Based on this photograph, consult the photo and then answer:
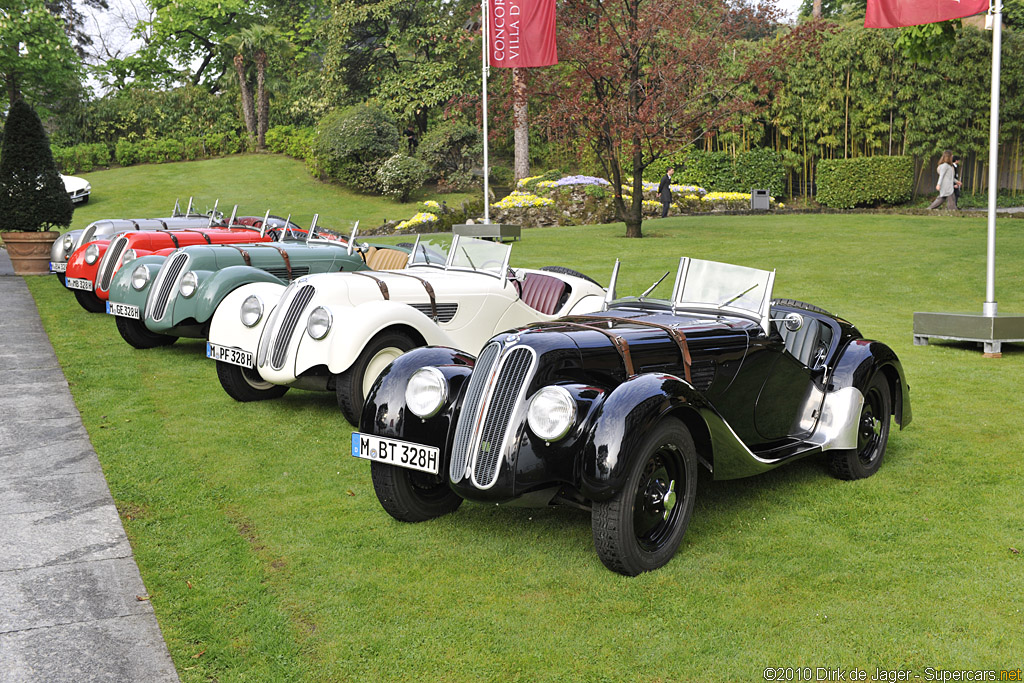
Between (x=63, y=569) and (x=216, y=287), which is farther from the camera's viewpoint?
(x=216, y=287)

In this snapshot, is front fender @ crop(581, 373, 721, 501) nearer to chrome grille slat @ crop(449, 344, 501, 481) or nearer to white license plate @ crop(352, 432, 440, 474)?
chrome grille slat @ crop(449, 344, 501, 481)

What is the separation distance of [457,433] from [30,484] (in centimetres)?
309

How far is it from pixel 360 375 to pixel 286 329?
783 millimetres

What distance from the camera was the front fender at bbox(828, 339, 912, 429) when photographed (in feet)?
18.7

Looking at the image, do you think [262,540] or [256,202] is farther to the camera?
[256,202]

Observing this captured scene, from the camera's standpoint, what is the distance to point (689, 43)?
20.4 meters

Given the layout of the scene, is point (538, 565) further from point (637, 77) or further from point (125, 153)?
point (125, 153)

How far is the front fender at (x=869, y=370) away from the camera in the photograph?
571 cm

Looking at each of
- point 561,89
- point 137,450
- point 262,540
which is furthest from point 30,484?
point 561,89

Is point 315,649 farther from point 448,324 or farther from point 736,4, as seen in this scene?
point 736,4

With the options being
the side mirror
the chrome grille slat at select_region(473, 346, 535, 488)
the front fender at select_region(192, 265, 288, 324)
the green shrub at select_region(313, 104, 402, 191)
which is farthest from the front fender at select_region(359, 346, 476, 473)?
the green shrub at select_region(313, 104, 402, 191)

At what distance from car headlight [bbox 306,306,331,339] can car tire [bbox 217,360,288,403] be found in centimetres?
103

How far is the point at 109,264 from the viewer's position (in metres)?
11.9

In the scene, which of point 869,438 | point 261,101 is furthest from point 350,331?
point 261,101
